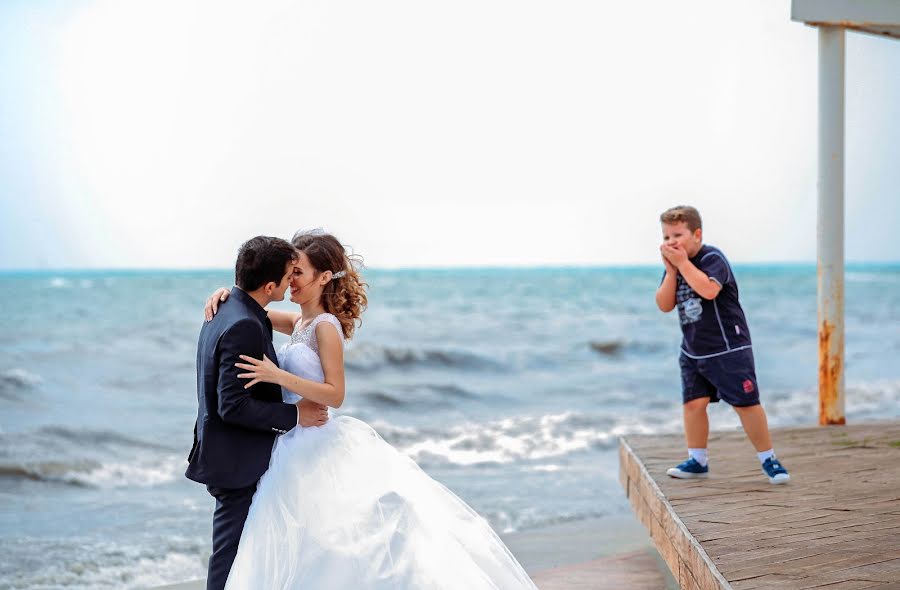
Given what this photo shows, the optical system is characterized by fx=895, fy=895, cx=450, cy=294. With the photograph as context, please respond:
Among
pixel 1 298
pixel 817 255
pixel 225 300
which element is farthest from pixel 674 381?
pixel 1 298

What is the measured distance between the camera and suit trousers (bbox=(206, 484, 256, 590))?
290 cm

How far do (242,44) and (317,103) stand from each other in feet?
14.9

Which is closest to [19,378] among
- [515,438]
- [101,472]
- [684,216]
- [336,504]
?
[101,472]

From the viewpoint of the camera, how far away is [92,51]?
96.8 feet

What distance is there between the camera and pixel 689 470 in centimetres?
457

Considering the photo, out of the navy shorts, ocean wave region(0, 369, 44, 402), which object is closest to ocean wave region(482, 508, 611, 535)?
the navy shorts

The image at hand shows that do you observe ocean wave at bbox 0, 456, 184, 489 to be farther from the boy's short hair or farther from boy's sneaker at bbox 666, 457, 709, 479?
the boy's short hair

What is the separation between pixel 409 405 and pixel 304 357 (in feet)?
32.2

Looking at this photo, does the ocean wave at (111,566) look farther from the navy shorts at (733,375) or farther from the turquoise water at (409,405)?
the navy shorts at (733,375)

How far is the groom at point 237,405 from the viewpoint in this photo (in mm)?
2795

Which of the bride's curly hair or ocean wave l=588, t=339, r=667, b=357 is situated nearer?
the bride's curly hair

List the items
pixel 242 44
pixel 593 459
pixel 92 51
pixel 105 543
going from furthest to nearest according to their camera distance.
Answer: pixel 242 44, pixel 92 51, pixel 593 459, pixel 105 543

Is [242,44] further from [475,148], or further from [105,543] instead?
[105,543]

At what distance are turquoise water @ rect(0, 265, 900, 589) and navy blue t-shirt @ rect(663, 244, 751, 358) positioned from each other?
1.14 meters
